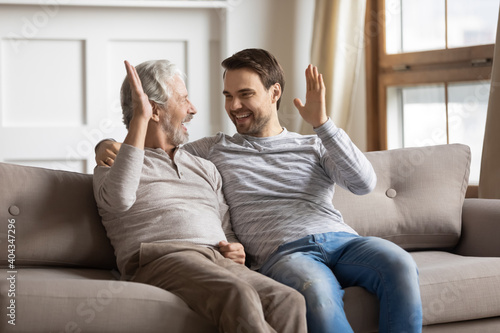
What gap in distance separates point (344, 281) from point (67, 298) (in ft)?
2.46

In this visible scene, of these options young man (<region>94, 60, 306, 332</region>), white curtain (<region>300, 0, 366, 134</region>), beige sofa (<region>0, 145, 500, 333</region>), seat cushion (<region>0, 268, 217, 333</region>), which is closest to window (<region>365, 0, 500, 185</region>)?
white curtain (<region>300, 0, 366, 134</region>)

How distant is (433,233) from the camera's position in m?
2.36

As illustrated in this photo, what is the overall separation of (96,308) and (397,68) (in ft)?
7.95

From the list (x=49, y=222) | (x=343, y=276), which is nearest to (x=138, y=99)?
(x=49, y=222)

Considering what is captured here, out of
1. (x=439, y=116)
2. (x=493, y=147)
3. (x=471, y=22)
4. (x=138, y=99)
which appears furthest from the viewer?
(x=439, y=116)

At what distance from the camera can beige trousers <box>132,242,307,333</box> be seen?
1541 mm

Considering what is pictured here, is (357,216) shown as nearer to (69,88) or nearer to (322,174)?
(322,174)

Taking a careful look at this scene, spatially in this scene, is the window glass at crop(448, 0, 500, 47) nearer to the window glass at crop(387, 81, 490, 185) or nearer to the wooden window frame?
the wooden window frame

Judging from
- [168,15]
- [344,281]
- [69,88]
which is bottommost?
[344,281]

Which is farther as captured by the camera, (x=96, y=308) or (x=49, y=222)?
(x=49, y=222)

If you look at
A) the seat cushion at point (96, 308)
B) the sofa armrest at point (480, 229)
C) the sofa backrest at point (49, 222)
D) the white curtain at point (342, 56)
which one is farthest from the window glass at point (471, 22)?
the seat cushion at point (96, 308)

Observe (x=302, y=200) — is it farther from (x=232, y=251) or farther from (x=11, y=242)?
(x=11, y=242)

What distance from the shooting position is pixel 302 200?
2074 mm

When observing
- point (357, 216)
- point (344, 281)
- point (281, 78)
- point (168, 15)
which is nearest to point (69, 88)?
point (168, 15)
